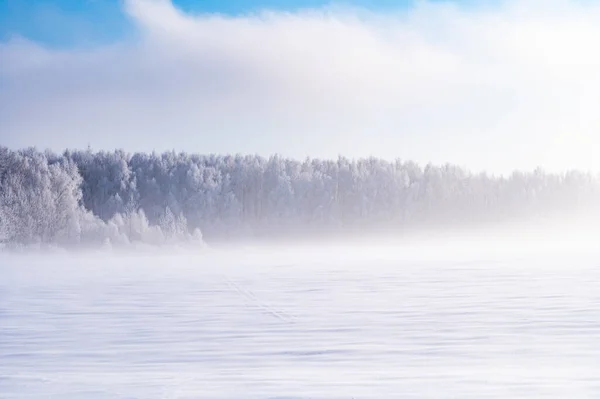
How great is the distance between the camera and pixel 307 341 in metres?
9.25

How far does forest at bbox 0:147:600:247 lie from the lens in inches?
1877

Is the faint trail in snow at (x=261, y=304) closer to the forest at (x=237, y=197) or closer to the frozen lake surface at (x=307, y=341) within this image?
the frozen lake surface at (x=307, y=341)

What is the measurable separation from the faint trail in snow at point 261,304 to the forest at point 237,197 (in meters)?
27.8

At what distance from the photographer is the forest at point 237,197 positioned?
4769 cm

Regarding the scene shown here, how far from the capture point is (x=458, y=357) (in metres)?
8.04

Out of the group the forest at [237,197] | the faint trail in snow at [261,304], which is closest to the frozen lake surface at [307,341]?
the faint trail in snow at [261,304]

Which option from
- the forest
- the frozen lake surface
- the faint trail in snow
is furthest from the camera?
the forest

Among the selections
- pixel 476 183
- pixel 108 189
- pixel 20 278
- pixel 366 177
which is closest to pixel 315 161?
pixel 366 177

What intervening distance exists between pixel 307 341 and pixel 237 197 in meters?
64.0

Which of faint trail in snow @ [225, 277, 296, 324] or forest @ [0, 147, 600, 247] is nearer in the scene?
faint trail in snow @ [225, 277, 296, 324]

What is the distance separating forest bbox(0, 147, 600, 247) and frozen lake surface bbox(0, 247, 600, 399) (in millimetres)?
30889

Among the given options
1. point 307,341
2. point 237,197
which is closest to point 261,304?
point 307,341

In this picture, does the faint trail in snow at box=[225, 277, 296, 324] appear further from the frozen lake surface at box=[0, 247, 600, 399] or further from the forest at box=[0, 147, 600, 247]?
the forest at box=[0, 147, 600, 247]

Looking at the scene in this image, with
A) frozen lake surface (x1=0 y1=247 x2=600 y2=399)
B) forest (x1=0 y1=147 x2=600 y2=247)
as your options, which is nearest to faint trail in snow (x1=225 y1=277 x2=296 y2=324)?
frozen lake surface (x1=0 y1=247 x2=600 y2=399)
